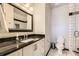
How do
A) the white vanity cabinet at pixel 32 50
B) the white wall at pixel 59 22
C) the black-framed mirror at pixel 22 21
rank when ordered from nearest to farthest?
the white vanity cabinet at pixel 32 50, the white wall at pixel 59 22, the black-framed mirror at pixel 22 21

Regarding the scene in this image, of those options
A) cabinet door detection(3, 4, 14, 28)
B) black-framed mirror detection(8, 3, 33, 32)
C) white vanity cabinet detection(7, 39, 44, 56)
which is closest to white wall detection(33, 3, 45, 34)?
black-framed mirror detection(8, 3, 33, 32)

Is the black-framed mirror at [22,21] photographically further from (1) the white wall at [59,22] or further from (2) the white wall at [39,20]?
(1) the white wall at [59,22]

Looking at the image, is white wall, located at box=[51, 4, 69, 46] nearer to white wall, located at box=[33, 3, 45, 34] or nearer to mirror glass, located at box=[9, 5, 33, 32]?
white wall, located at box=[33, 3, 45, 34]

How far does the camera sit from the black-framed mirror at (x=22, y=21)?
142 cm

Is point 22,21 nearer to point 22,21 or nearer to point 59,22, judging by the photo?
point 22,21

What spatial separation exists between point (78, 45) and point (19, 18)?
968 mm

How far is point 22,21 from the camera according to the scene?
144cm

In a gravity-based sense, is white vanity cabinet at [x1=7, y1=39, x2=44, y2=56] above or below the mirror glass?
below

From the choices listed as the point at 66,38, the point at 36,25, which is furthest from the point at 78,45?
the point at 36,25

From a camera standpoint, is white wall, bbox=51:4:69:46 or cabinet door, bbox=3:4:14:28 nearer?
white wall, bbox=51:4:69:46

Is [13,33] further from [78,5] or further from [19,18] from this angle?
[78,5]

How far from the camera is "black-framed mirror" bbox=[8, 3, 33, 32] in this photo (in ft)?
4.65

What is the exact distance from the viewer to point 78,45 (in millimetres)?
1271

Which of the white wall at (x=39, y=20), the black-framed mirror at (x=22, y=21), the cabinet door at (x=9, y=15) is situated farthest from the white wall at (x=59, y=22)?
the cabinet door at (x=9, y=15)
